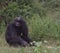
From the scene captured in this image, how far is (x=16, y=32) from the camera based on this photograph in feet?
32.2

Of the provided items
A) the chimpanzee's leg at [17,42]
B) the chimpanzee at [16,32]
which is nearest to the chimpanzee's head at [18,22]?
the chimpanzee at [16,32]

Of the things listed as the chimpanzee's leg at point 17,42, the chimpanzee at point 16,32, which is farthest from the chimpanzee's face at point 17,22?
the chimpanzee's leg at point 17,42

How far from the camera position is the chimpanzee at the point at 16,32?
966 cm

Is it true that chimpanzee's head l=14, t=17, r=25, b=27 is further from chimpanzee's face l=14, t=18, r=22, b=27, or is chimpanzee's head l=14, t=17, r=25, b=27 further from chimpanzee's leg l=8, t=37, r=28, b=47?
chimpanzee's leg l=8, t=37, r=28, b=47

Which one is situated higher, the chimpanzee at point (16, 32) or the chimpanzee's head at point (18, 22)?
the chimpanzee's head at point (18, 22)

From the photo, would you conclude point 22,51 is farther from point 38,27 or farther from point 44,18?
point 44,18

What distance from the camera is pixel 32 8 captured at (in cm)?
1325

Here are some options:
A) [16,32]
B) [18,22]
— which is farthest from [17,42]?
[18,22]

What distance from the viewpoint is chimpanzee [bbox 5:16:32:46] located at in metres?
9.66

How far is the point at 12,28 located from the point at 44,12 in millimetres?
3692

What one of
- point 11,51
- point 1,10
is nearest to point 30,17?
point 1,10

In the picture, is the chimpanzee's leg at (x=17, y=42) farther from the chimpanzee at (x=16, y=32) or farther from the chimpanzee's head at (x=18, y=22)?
the chimpanzee's head at (x=18, y=22)

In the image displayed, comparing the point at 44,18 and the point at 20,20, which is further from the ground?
the point at 20,20

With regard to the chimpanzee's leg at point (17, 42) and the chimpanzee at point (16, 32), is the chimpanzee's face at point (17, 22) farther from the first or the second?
the chimpanzee's leg at point (17, 42)
